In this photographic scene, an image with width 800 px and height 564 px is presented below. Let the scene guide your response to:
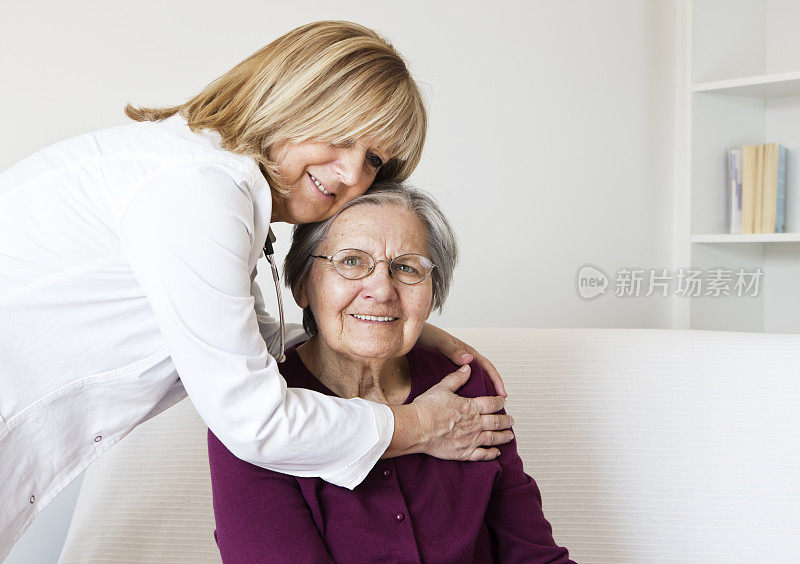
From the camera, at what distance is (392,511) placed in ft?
4.37

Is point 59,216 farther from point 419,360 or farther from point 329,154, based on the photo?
point 419,360

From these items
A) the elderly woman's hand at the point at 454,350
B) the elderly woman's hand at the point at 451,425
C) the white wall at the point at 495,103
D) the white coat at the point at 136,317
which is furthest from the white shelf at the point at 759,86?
the white coat at the point at 136,317

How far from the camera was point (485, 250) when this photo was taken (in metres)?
2.68

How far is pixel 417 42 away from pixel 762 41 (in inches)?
59.9

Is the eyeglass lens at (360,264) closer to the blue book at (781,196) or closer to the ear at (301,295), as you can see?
the ear at (301,295)

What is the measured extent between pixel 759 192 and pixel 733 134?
0.26m

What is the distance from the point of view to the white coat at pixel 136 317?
1012 millimetres

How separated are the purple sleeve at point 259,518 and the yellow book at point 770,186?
2309 mm

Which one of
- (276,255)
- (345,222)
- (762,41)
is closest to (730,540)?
(345,222)

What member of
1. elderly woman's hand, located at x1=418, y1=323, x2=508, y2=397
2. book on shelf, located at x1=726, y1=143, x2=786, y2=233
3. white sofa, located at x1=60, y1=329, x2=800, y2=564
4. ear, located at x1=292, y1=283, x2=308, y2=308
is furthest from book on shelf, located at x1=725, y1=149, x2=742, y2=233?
ear, located at x1=292, y1=283, x2=308, y2=308

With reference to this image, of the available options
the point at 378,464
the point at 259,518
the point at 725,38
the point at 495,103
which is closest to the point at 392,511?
the point at 378,464

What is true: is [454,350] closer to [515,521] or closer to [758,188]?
[515,521]
